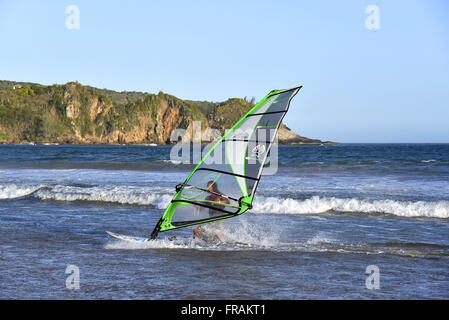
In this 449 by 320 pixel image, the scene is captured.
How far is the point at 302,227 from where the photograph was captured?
9.50 m

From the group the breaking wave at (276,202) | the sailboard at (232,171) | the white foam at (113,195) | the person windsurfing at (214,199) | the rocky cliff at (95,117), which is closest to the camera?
the sailboard at (232,171)

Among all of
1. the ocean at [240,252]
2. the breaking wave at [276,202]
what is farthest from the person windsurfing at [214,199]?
the breaking wave at [276,202]

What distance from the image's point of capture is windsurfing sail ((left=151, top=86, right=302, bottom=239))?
6.73m

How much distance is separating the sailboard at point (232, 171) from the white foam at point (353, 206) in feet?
16.2

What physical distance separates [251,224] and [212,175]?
301cm

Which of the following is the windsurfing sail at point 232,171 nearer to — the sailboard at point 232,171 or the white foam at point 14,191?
the sailboard at point 232,171

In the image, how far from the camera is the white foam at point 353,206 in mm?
11383

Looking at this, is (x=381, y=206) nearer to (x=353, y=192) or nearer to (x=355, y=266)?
(x=353, y=192)

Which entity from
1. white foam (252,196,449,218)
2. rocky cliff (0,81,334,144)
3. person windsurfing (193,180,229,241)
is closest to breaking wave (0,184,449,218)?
white foam (252,196,449,218)

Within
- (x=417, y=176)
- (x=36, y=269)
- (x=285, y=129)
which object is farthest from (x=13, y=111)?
(x=36, y=269)

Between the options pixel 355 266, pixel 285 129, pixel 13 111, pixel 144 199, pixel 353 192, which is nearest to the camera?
pixel 355 266

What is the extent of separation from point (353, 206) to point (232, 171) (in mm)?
5942

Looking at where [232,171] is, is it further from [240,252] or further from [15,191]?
[15,191]

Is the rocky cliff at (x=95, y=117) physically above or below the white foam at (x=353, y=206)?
above
